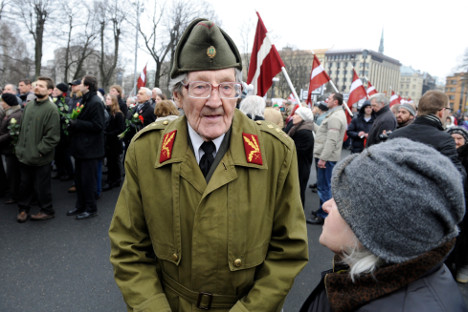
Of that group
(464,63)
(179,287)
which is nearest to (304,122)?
(179,287)

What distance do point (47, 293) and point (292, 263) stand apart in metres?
2.79

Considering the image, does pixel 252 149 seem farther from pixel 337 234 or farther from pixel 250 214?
pixel 337 234

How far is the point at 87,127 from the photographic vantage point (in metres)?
4.80

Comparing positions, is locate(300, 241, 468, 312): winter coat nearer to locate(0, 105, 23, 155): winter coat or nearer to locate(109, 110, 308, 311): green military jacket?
locate(109, 110, 308, 311): green military jacket

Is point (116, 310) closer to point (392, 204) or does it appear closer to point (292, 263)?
point (292, 263)

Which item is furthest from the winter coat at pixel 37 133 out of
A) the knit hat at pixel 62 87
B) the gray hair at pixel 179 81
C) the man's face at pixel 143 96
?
the gray hair at pixel 179 81

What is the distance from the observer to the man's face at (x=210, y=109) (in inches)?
58.4

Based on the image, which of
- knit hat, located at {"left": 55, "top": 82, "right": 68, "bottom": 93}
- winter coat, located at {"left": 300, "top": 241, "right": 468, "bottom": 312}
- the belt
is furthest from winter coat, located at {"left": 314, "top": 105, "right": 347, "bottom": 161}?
knit hat, located at {"left": 55, "top": 82, "right": 68, "bottom": 93}

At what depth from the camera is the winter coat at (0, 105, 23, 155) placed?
17.5ft

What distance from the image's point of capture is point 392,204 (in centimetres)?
92

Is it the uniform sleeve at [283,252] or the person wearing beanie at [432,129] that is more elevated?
the person wearing beanie at [432,129]

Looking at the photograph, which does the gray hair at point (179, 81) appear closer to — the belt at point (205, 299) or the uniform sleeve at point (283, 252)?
the uniform sleeve at point (283, 252)

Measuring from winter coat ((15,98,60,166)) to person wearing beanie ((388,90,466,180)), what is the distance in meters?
4.63

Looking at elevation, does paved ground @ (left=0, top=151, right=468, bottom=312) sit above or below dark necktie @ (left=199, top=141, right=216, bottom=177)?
below
